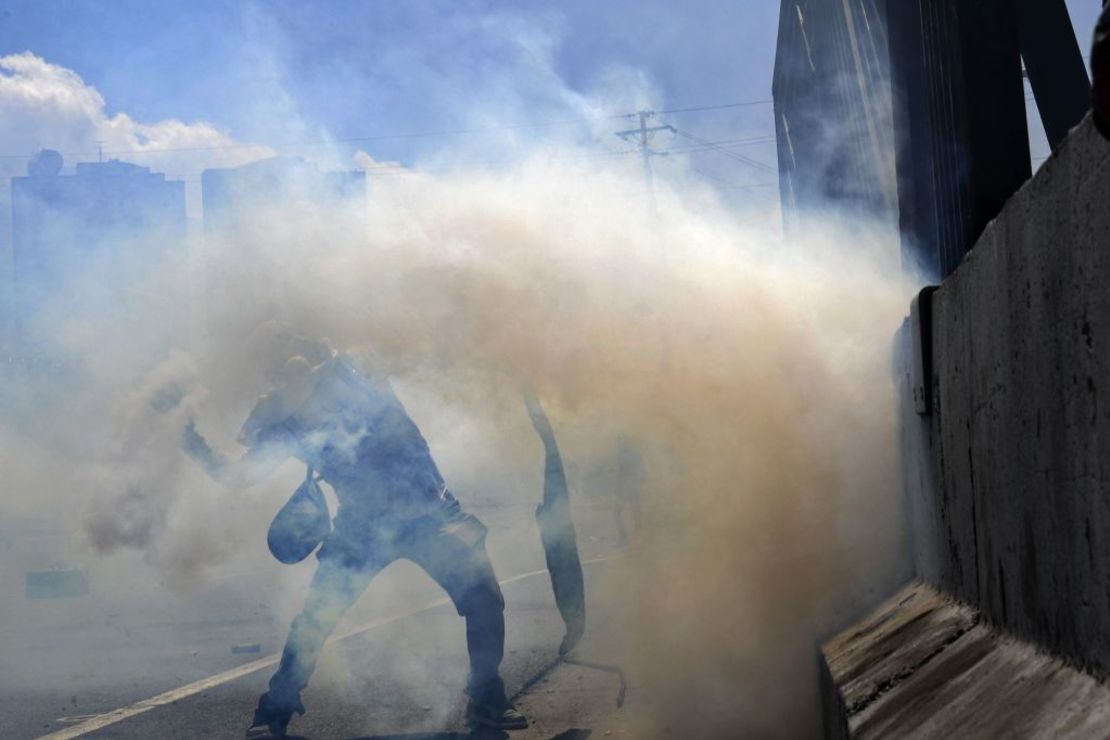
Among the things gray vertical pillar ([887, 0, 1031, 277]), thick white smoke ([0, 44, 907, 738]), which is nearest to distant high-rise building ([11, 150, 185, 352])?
thick white smoke ([0, 44, 907, 738])

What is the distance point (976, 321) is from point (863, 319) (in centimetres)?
302

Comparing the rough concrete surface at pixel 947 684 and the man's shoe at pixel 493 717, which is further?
the man's shoe at pixel 493 717

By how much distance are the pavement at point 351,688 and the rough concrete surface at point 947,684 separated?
191 centimetres

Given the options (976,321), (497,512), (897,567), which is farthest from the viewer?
(497,512)

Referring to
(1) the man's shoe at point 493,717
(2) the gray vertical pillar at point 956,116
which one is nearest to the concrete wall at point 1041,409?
(2) the gray vertical pillar at point 956,116

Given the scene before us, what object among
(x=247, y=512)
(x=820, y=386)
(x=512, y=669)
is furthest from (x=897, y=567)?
(x=247, y=512)

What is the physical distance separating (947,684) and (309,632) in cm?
393

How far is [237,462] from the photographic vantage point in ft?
22.0

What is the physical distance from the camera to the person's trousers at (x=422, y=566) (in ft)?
20.3

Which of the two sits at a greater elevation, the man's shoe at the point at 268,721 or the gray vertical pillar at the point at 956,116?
the gray vertical pillar at the point at 956,116

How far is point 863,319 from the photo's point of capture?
20.1 feet

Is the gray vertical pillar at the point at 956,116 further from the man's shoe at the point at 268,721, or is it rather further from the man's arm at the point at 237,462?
the man's shoe at the point at 268,721

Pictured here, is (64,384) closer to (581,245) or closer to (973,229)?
(581,245)

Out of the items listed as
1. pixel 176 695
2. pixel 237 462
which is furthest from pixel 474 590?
pixel 176 695
